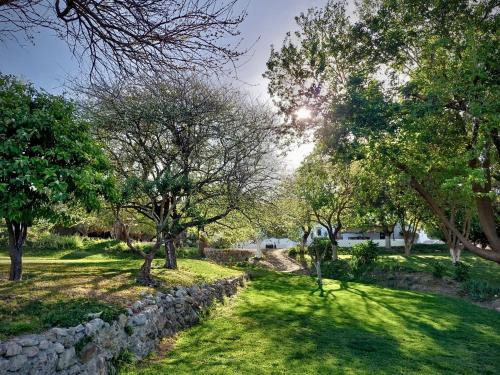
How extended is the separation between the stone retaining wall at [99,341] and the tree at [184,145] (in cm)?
201

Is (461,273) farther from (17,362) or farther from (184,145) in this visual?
(17,362)

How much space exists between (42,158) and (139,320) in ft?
13.0

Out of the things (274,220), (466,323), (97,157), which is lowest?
(466,323)

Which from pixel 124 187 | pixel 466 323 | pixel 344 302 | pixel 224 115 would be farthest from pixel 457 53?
pixel 124 187

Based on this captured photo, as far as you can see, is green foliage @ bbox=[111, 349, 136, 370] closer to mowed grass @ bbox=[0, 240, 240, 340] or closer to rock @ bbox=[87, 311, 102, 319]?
mowed grass @ bbox=[0, 240, 240, 340]

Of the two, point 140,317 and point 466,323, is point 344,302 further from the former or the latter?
point 140,317

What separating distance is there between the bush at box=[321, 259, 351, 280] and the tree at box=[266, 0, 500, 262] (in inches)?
425

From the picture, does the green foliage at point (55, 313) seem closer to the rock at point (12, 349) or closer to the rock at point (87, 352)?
the rock at point (87, 352)

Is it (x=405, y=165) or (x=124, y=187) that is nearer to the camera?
(x=124, y=187)

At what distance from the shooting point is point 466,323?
1215 centimetres

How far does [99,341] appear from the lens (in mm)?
6531

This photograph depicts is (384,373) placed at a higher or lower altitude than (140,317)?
lower

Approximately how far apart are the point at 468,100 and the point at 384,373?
832 cm

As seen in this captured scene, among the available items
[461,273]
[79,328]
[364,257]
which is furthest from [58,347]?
[364,257]
